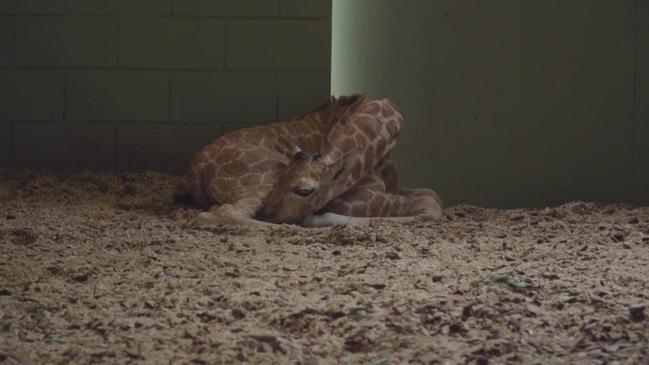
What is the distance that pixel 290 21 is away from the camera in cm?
768

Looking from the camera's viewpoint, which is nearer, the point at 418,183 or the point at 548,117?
the point at 548,117

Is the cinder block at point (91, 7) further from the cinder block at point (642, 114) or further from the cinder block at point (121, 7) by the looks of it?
the cinder block at point (642, 114)

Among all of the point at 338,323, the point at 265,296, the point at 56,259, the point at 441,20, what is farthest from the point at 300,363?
the point at 441,20

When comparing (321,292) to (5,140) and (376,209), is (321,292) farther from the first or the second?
(5,140)

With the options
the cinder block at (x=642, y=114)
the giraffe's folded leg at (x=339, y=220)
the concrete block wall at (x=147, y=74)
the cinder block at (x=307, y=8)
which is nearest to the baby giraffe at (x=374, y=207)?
the giraffe's folded leg at (x=339, y=220)

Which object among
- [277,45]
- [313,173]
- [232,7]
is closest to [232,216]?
[313,173]

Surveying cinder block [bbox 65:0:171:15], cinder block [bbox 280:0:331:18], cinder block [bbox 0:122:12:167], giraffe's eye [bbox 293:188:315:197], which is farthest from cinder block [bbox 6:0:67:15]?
giraffe's eye [bbox 293:188:315:197]

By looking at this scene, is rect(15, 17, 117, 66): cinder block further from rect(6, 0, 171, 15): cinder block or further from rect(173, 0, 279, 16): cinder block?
rect(173, 0, 279, 16): cinder block

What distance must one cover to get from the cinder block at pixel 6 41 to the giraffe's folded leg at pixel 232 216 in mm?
2358

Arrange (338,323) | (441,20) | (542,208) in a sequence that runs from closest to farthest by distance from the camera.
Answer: (338,323) < (542,208) < (441,20)

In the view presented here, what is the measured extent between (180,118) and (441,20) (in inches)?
80.6

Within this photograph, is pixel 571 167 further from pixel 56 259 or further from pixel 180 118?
pixel 56 259

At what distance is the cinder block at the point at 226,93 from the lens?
303 inches

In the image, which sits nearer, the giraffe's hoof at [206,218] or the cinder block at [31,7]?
the giraffe's hoof at [206,218]
